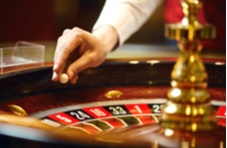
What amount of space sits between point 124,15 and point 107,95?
462 mm

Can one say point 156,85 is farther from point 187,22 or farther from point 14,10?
point 14,10

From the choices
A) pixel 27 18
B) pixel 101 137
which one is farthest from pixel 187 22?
pixel 27 18

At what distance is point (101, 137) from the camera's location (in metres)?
0.85

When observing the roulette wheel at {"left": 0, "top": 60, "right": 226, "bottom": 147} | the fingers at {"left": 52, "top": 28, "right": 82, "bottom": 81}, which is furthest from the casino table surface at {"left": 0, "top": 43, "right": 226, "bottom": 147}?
the fingers at {"left": 52, "top": 28, "right": 82, "bottom": 81}

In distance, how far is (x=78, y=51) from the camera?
1.51 m

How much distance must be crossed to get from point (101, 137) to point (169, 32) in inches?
12.0

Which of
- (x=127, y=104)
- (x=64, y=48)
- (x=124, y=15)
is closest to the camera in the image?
Result: (x=64, y=48)

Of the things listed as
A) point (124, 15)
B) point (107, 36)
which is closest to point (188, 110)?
point (107, 36)

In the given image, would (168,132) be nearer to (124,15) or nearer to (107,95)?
(107,95)

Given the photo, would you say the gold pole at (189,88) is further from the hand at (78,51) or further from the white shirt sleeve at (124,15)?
the white shirt sleeve at (124,15)

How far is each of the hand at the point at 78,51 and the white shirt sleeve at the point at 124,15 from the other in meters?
0.21

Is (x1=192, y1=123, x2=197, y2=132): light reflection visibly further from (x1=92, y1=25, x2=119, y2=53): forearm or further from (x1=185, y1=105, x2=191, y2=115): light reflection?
(x1=92, y1=25, x2=119, y2=53): forearm

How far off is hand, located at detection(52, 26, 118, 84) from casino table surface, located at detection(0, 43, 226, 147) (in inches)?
3.2

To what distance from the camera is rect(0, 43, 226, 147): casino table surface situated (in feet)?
4.47
